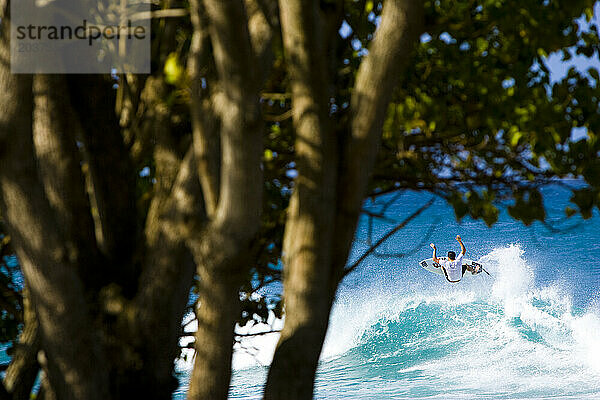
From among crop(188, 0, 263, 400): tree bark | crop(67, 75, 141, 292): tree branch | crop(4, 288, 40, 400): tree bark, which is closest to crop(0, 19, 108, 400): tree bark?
crop(188, 0, 263, 400): tree bark

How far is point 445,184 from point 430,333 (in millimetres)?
34126

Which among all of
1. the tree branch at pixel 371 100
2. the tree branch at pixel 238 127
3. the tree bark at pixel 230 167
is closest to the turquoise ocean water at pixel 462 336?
the tree branch at pixel 371 100

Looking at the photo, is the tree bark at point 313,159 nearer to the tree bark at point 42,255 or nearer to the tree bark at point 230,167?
the tree bark at point 230,167

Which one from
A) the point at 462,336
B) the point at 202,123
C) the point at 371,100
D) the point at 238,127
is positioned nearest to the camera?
the point at 238,127

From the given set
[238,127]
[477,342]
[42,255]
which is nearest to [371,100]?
[238,127]

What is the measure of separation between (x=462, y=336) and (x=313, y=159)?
3550 cm

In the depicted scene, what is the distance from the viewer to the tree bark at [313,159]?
3.99 meters

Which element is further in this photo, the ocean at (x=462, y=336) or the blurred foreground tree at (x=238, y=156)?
the ocean at (x=462, y=336)

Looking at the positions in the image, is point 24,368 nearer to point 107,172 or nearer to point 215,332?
point 107,172

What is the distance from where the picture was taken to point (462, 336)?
37969 mm

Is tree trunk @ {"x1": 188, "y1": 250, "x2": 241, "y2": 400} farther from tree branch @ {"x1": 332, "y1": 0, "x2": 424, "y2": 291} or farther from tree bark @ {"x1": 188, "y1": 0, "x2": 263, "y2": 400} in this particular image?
tree branch @ {"x1": 332, "y1": 0, "x2": 424, "y2": 291}

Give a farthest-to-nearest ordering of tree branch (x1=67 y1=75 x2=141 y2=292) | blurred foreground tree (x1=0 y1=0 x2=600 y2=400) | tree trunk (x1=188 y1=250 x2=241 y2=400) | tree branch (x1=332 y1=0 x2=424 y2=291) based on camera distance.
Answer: tree branch (x1=67 y1=75 x2=141 y2=292), tree branch (x1=332 y1=0 x2=424 y2=291), tree trunk (x1=188 y1=250 x2=241 y2=400), blurred foreground tree (x1=0 y1=0 x2=600 y2=400)

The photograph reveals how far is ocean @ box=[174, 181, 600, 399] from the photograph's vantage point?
30.4 m

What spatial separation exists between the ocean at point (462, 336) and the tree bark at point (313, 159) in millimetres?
18204
